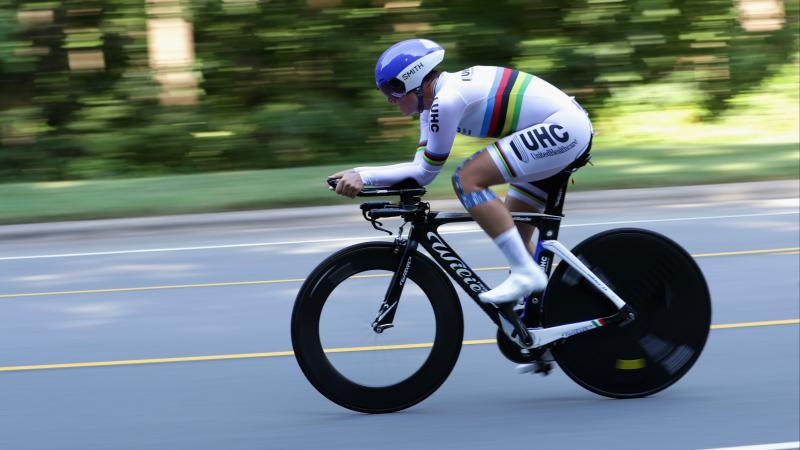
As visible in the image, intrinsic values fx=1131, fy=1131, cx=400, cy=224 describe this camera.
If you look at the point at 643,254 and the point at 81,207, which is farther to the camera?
the point at 81,207

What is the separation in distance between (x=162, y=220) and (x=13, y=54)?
8604 millimetres

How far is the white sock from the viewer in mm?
4980

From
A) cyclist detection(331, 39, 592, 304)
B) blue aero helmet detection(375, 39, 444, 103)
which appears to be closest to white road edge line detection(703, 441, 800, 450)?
cyclist detection(331, 39, 592, 304)

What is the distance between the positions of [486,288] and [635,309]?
2.38ft

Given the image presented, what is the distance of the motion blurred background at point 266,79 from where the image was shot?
18359 mm

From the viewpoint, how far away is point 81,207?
12.1m

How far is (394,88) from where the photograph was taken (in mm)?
4891

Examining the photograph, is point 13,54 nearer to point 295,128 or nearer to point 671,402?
point 295,128

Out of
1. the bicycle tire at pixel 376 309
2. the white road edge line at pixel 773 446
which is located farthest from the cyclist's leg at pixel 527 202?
the white road edge line at pixel 773 446

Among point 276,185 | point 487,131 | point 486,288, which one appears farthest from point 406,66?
point 276,185

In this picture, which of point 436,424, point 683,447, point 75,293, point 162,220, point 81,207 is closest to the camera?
point 683,447

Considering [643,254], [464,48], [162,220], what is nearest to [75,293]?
[162,220]

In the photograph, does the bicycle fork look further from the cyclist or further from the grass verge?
the grass verge

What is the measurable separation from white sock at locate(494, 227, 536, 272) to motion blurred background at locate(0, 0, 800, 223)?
12767mm
